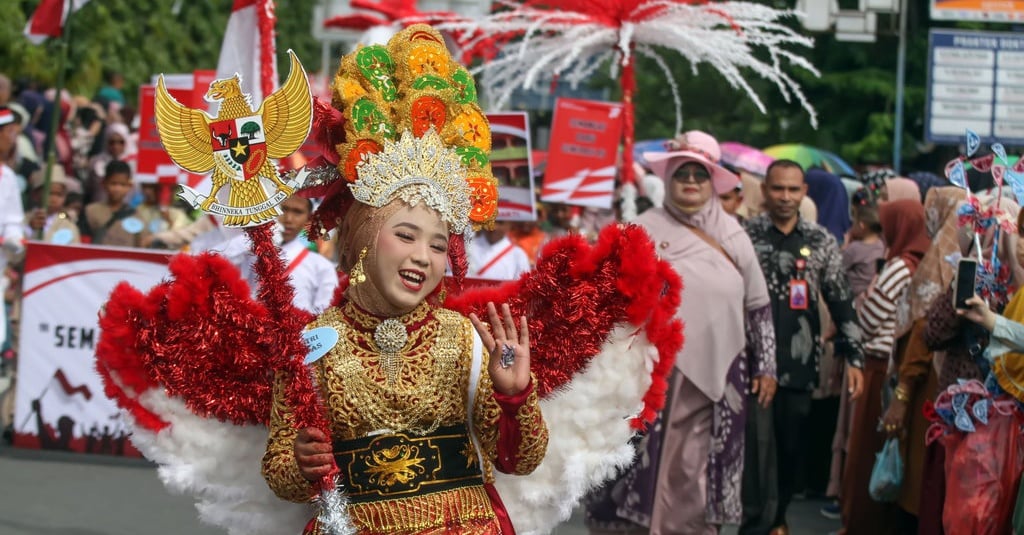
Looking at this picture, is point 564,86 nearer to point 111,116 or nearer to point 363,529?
point 111,116

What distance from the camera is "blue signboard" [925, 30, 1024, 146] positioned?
52.7ft

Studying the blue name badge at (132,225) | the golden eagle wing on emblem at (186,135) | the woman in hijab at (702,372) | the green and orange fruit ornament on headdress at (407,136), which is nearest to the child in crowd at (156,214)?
Result: the blue name badge at (132,225)

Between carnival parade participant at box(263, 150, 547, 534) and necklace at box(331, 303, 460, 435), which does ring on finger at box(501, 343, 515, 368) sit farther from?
necklace at box(331, 303, 460, 435)

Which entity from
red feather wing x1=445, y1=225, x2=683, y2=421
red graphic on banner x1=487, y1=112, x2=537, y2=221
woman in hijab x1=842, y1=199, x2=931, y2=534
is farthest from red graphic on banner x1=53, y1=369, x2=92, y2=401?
red feather wing x1=445, y1=225, x2=683, y2=421

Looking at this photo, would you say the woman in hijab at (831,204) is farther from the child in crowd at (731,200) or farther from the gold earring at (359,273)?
the gold earring at (359,273)

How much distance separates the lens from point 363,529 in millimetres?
4594

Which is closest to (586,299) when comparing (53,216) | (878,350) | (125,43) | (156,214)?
(878,350)

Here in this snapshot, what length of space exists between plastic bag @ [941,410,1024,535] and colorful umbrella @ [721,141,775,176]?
9.50 meters

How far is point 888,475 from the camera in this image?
830 centimetres

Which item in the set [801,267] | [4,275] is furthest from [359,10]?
[801,267]

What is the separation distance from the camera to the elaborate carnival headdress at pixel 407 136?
466cm

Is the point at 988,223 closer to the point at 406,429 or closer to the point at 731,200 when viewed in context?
the point at 406,429

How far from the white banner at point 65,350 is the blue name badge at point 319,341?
20.2 feet

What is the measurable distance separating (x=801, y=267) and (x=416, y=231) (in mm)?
4315
